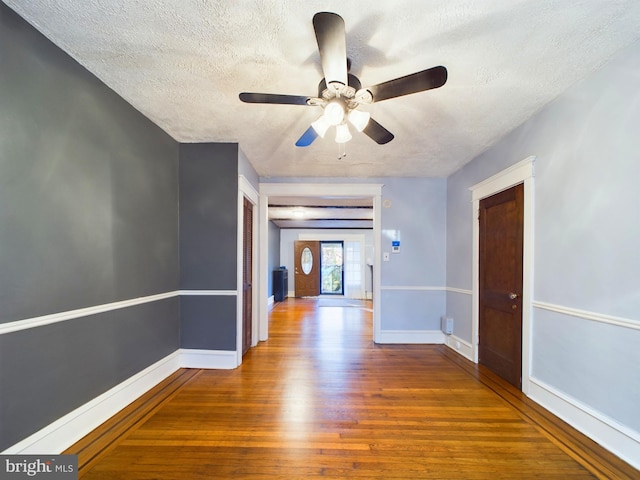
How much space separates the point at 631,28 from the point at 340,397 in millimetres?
3094

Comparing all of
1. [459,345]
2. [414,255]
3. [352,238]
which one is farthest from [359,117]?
[352,238]

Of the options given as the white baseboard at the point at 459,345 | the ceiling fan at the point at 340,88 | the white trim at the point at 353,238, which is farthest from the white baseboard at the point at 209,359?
the white trim at the point at 353,238

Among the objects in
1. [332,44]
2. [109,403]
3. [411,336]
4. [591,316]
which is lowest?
[411,336]

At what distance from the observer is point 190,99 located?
2.28 m

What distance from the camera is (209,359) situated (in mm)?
3158

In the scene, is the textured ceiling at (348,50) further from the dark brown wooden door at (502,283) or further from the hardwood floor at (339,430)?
the hardwood floor at (339,430)

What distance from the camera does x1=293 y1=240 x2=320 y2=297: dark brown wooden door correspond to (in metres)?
9.32

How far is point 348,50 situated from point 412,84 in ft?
1.55

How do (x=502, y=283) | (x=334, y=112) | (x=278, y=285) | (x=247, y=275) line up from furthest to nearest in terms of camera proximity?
(x=278, y=285), (x=247, y=275), (x=502, y=283), (x=334, y=112)

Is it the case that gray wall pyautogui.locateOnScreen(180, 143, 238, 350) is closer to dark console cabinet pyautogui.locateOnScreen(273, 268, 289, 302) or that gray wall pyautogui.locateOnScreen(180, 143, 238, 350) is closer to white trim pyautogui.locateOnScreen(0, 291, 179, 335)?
white trim pyautogui.locateOnScreen(0, 291, 179, 335)

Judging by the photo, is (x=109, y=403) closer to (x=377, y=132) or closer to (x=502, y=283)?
(x=377, y=132)

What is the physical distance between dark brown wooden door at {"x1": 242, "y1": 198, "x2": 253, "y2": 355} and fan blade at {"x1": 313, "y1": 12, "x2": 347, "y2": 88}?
229 centimetres

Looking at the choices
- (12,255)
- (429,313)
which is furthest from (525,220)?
(12,255)

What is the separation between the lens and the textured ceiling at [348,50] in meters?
1.45
